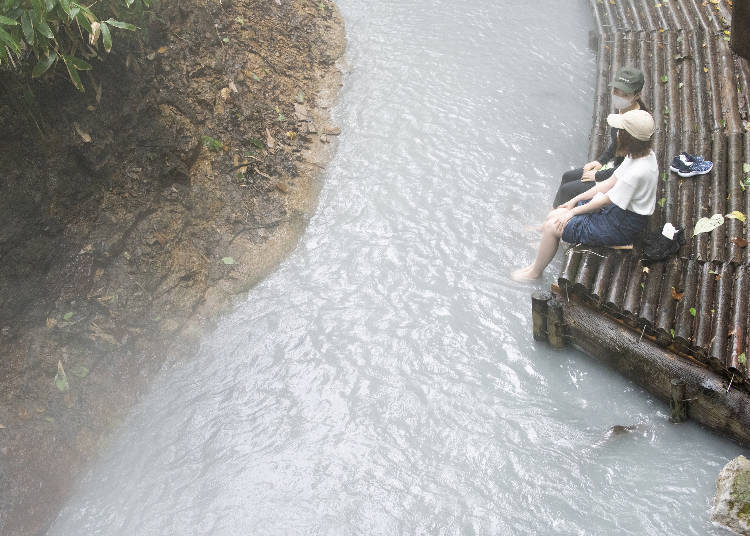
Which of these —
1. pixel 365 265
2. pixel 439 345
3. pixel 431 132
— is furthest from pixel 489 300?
pixel 431 132

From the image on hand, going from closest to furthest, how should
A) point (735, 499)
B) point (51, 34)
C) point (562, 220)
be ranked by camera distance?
point (735, 499)
point (51, 34)
point (562, 220)

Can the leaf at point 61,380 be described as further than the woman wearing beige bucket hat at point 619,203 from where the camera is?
Yes

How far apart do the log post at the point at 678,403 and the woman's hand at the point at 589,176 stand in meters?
2.41

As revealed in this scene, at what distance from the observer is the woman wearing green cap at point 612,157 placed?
5.73 metres

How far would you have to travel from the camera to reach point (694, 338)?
4820mm

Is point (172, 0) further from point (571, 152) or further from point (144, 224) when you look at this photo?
point (571, 152)

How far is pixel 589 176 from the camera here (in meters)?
6.33

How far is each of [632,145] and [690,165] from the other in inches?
71.2

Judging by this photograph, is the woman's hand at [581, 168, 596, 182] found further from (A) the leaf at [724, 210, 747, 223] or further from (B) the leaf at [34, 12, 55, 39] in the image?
(B) the leaf at [34, 12, 55, 39]

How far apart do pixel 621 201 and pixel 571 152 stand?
3.23 m

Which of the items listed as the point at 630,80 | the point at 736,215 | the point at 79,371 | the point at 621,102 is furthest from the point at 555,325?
the point at 79,371

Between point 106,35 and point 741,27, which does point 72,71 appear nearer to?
point 106,35

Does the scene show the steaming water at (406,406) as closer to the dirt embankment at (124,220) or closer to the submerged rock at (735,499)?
the submerged rock at (735,499)

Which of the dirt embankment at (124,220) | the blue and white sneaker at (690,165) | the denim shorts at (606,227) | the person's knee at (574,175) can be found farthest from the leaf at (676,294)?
the dirt embankment at (124,220)
